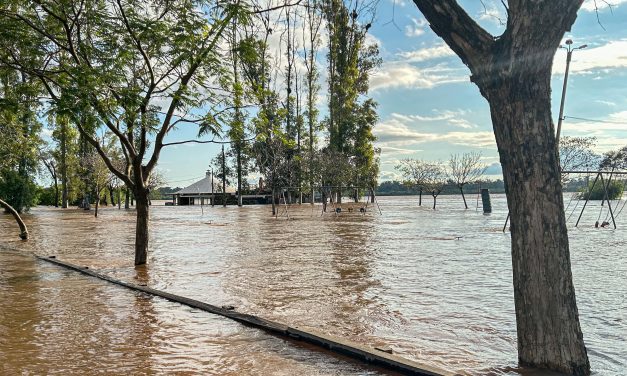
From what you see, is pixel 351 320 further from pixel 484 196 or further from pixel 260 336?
pixel 484 196

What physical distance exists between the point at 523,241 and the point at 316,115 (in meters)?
51.5

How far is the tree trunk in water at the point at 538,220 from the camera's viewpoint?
379 cm

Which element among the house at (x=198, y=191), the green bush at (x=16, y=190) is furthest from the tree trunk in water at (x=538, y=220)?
the house at (x=198, y=191)

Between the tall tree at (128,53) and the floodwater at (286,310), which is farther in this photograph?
the tall tree at (128,53)

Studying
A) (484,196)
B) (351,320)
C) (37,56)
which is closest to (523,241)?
(351,320)

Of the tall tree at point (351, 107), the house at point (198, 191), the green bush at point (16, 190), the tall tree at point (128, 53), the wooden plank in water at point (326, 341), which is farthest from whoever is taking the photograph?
the house at point (198, 191)

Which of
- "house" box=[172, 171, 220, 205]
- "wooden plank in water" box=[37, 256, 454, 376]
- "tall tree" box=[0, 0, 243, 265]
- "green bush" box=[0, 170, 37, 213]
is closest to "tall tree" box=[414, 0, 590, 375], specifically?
"wooden plank in water" box=[37, 256, 454, 376]

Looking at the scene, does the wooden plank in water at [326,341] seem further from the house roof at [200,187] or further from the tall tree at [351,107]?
the house roof at [200,187]

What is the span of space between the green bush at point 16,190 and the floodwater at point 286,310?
31.3 meters

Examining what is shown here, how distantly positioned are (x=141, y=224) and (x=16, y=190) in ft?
120

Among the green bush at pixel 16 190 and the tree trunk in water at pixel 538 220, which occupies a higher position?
the green bush at pixel 16 190

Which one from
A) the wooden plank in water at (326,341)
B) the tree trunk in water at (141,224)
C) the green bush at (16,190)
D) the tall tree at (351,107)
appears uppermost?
the tall tree at (351,107)

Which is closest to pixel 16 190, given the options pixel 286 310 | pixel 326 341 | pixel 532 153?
pixel 286 310

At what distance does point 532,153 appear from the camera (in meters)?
3.79
